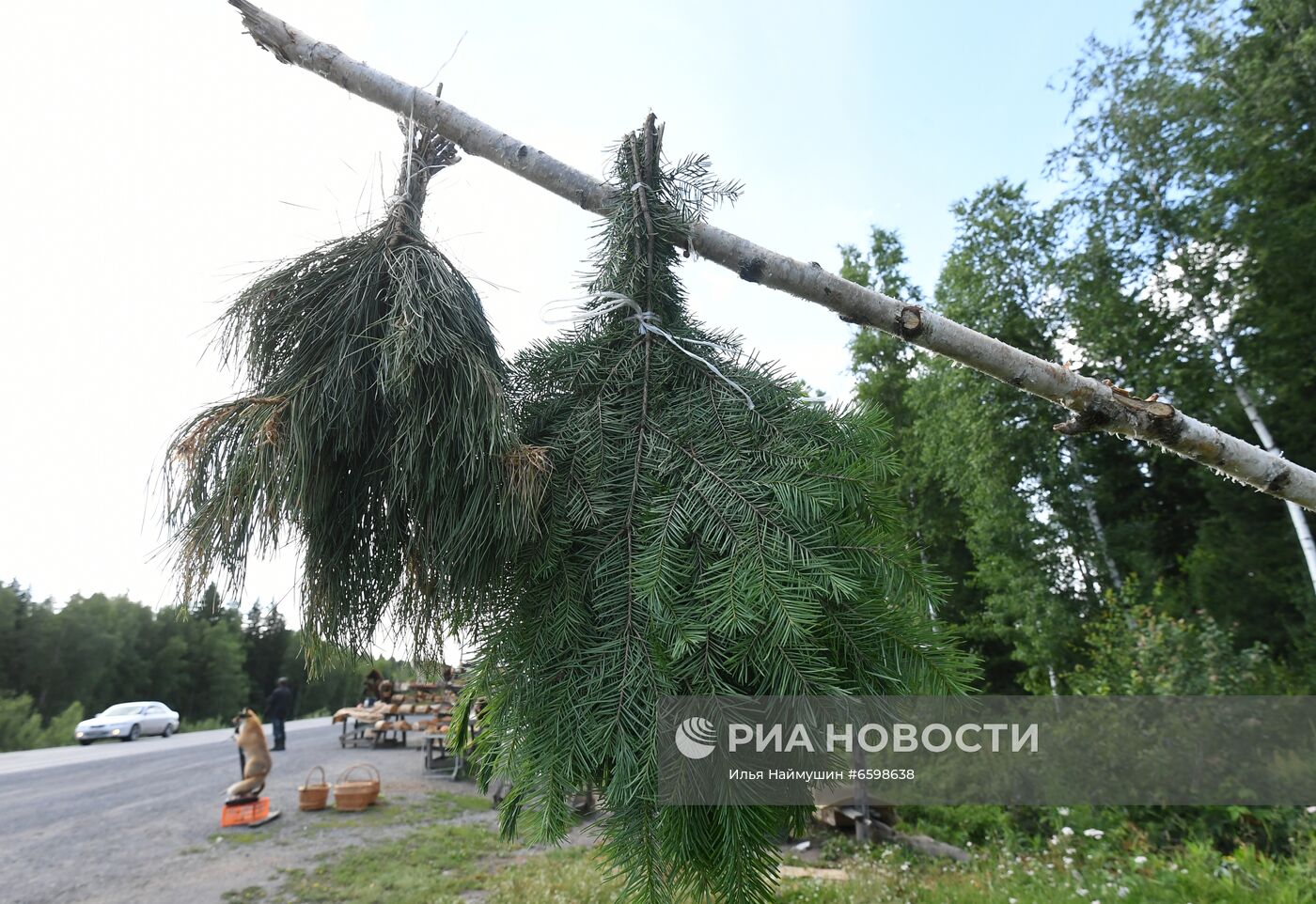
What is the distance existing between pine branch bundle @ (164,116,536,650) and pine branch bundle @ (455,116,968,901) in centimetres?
12

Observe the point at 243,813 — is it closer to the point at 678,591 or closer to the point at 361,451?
the point at 361,451

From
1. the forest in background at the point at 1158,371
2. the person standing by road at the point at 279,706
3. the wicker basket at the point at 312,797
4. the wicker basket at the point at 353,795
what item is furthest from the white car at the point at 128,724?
the forest in background at the point at 1158,371

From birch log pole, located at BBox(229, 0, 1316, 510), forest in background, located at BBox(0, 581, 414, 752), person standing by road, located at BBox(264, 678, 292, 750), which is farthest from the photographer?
forest in background, located at BBox(0, 581, 414, 752)

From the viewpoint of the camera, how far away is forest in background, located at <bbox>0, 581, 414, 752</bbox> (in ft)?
66.9

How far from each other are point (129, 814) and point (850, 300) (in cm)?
1047

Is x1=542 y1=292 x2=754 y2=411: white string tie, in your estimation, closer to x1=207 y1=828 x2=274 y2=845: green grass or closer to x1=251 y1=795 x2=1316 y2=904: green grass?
x1=251 y1=795 x2=1316 y2=904: green grass

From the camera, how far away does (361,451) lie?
3.51 ft

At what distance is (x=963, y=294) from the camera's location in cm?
1252

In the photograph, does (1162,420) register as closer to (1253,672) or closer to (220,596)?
(220,596)

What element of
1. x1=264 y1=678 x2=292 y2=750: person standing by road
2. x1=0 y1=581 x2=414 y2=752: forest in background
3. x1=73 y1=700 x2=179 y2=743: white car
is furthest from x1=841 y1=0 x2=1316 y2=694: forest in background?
x1=73 y1=700 x2=179 y2=743: white car

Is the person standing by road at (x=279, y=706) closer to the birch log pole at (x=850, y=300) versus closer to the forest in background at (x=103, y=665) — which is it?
the forest in background at (x=103, y=665)

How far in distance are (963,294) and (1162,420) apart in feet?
40.1

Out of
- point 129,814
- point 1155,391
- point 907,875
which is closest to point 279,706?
point 129,814

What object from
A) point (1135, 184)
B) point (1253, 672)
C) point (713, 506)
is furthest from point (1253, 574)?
point (713, 506)
